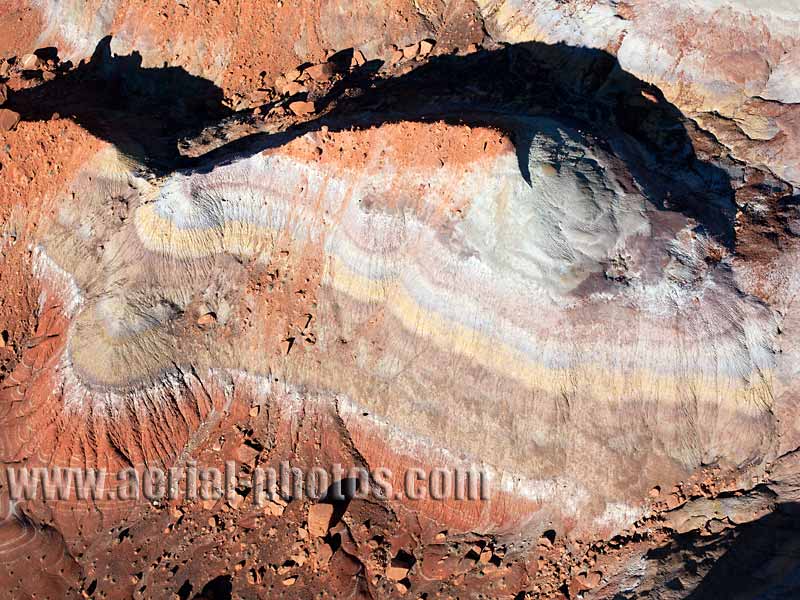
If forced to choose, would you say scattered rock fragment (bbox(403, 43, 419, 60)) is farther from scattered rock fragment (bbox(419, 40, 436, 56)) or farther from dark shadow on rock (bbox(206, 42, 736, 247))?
dark shadow on rock (bbox(206, 42, 736, 247))

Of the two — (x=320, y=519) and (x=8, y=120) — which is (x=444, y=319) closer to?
(x=320, y=519)

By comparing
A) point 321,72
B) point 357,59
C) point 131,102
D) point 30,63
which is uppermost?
point 30,63

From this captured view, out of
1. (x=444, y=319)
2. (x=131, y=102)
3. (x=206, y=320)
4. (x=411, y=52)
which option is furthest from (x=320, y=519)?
(x=131, y=102)

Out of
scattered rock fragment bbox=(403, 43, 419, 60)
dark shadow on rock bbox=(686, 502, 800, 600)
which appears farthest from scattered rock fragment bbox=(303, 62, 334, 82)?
dark shadow on rock bbox=(686, 502, 800, 600)

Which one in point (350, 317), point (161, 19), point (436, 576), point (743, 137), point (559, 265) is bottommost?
point (436, 576)

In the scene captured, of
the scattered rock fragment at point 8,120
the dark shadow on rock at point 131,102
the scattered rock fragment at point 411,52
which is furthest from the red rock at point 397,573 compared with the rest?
the scattered rock fragment at point 8,120

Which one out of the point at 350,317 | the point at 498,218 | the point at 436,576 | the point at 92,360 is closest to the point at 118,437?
the point at 92,360

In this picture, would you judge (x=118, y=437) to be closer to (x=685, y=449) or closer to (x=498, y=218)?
(x=498, y=218)
